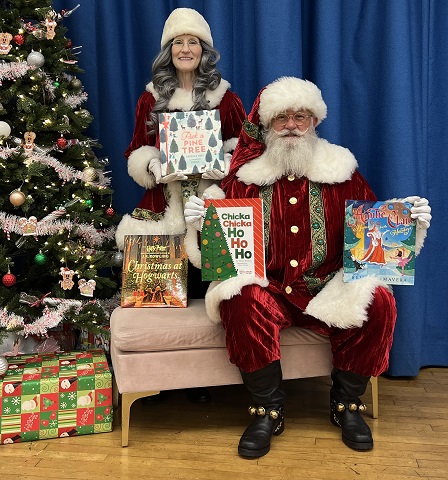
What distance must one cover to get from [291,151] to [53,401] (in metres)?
1.40

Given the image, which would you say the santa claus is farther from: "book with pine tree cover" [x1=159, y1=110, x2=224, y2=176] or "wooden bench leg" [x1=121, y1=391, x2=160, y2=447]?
"wooden bench leg" [x1=121, y1=391, x2=160, y2=447]

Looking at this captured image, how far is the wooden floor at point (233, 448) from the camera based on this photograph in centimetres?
217

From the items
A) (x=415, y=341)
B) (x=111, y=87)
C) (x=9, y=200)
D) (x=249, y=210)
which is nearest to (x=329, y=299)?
(x=249, y=210)


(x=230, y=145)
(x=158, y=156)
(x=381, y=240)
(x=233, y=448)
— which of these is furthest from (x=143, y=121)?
(x=233, y=448)

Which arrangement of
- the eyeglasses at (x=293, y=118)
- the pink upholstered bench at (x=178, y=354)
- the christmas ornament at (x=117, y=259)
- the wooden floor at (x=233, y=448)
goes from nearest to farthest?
the wooden floor at (x=233, y=448) < the pink upholstered bench at (x=178, y=354) < the eyeglasses at (x=293, y=118) < the christmas ornament at (x=117, y=259)

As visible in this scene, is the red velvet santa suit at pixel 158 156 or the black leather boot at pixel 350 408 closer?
the black leather boot at pixel 350 408

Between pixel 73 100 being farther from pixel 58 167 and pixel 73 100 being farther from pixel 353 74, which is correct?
pixel 353 74

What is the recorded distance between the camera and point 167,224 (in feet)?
9.30

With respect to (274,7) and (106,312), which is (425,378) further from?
(274,7)

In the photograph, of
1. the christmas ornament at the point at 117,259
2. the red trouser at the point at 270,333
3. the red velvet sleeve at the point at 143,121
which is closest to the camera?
the red trouser at the point at 270,333

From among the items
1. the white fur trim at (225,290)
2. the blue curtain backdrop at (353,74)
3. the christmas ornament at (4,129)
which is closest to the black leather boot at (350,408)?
the white fur trim at (225,290)

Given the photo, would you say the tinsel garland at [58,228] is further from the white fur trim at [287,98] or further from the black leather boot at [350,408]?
the black leather boot at [350,408]

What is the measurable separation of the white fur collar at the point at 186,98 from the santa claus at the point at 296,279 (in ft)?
0.98

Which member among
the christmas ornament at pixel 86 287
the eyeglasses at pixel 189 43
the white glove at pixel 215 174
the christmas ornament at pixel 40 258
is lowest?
the christmas ornament at pixel 86 287
